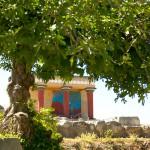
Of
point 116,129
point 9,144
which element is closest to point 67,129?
point 116,129

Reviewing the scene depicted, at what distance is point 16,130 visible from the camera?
10.2 meters

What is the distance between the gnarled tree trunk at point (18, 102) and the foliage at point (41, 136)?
0.68 ft

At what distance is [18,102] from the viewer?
10.7 metres

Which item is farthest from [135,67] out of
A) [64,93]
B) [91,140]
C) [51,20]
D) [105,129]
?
[64,93]

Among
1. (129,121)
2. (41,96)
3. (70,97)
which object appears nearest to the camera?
(129,121)

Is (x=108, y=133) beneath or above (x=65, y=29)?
beneath

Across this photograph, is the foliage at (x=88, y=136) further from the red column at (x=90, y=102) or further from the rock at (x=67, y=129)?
the red column at (x=90, y=102)

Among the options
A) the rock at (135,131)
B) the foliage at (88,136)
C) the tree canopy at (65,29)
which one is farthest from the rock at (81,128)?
the tree canopy at (65,29)

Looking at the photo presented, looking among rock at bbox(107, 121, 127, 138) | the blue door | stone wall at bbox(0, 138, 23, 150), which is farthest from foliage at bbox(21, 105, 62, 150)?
the blue door

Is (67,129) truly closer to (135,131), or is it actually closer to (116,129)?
(116,129)

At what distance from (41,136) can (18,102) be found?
2.83 ft

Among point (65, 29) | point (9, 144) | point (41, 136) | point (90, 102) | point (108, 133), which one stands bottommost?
point (9, 144)

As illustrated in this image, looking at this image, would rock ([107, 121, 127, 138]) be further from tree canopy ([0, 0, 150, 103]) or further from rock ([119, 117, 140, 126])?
tree canopy ([0, 0, 150, 103])

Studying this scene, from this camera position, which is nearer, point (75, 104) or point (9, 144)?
point (9, 144)
